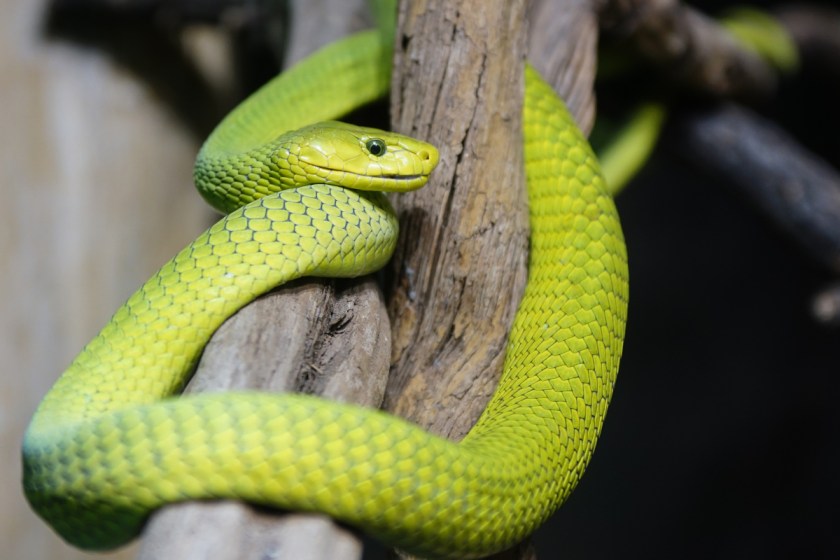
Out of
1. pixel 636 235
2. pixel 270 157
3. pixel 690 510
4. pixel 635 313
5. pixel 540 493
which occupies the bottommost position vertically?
pixel 690 510

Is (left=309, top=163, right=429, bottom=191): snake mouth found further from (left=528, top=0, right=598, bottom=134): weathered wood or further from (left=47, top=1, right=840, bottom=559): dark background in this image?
(left=47, top=1, right=840, bottom=559): dark background

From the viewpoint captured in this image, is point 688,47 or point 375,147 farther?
point 688,47

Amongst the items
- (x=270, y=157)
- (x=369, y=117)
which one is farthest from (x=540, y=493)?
(x=369, y=117)

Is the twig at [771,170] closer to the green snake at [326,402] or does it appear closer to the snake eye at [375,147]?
the green snake at [326,402]

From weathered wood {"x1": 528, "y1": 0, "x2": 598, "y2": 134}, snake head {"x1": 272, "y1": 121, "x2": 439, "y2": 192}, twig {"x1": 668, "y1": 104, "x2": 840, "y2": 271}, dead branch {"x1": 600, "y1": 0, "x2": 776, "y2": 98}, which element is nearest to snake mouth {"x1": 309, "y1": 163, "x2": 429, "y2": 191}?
snake head {"x1": 272, "y1": 121, "x2": 439, "y2": 192}

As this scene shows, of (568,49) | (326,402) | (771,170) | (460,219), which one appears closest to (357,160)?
(460,219)

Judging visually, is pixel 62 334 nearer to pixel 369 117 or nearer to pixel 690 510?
pixel 369 117

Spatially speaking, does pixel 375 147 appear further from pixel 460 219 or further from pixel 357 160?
pixel 460 219

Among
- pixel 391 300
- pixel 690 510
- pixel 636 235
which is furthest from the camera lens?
pixel 636 235
